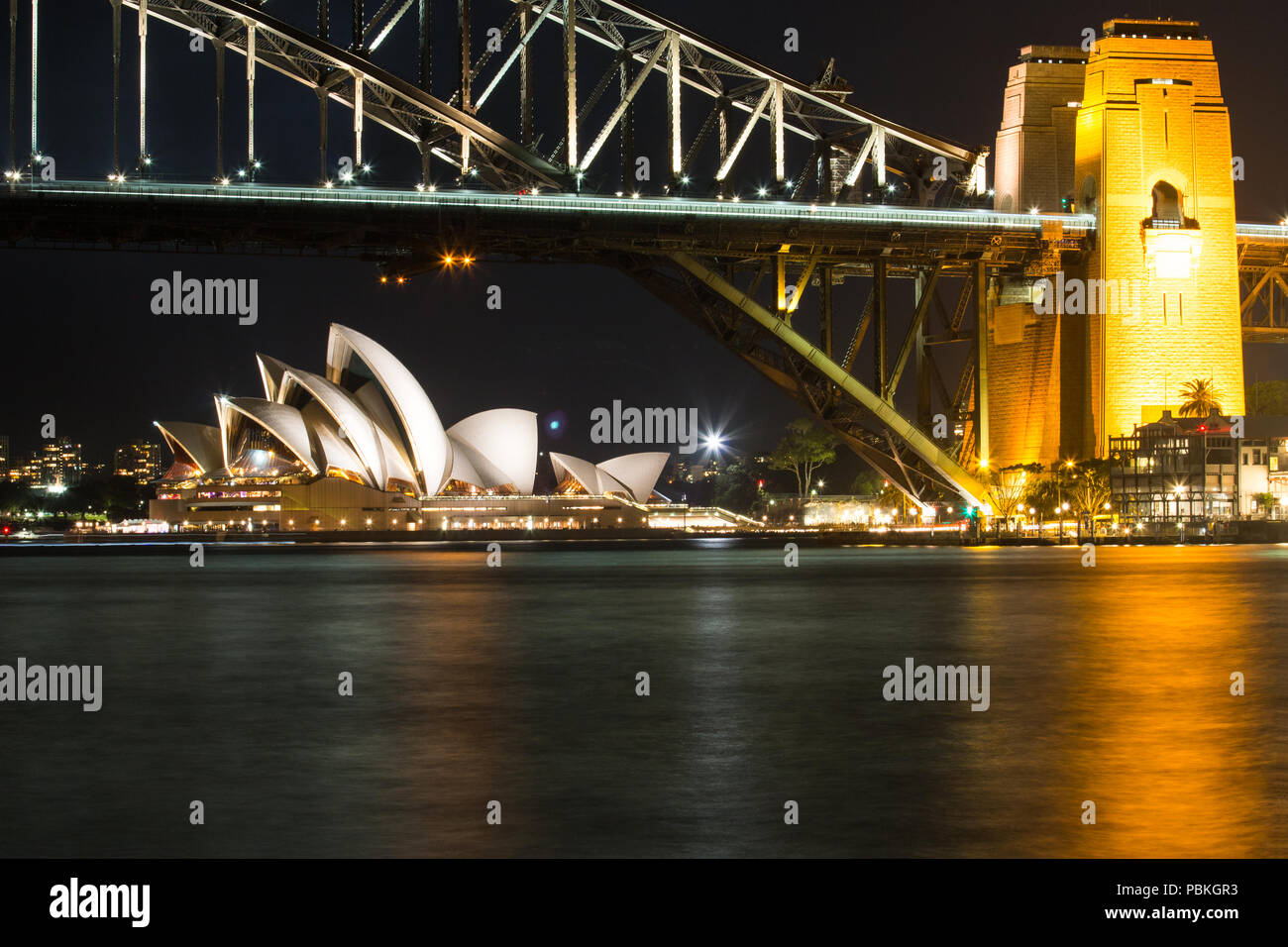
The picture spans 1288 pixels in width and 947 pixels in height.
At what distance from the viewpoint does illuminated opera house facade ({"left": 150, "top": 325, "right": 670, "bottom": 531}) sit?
9994cm

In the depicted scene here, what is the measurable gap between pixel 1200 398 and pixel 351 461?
53001 millimetres

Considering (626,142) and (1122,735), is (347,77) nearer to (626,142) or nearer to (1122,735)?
(626,142)

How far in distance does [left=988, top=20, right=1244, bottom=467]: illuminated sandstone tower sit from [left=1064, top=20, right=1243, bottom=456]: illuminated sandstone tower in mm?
44

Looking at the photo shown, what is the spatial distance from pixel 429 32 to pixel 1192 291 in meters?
34.5

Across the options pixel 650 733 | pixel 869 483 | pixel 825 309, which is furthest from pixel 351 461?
pixel 650 733

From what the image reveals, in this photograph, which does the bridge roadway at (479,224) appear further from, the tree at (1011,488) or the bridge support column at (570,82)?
the tree at (1011,488)

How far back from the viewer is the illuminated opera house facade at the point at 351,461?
99.9m

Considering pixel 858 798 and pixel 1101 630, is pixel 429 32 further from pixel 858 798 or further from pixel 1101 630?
pixel 858 798

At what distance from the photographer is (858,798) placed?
11484 mm

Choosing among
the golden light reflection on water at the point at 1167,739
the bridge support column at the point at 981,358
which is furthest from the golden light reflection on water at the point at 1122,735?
the bridge support column at the point at 981,358

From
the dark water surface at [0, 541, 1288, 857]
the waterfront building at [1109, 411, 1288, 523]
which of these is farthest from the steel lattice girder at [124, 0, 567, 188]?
the dark water surface at [0, 541, 1288, 857]

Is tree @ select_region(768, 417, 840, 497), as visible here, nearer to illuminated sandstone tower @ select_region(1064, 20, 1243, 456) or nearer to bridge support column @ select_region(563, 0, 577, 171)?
illuminated sandstone tower @ select_region(1064, 20, 1243, 456)

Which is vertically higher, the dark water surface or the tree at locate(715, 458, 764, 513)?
the tree at locate(715, 458, 764, 513)

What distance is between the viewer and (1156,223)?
69.8 meters
